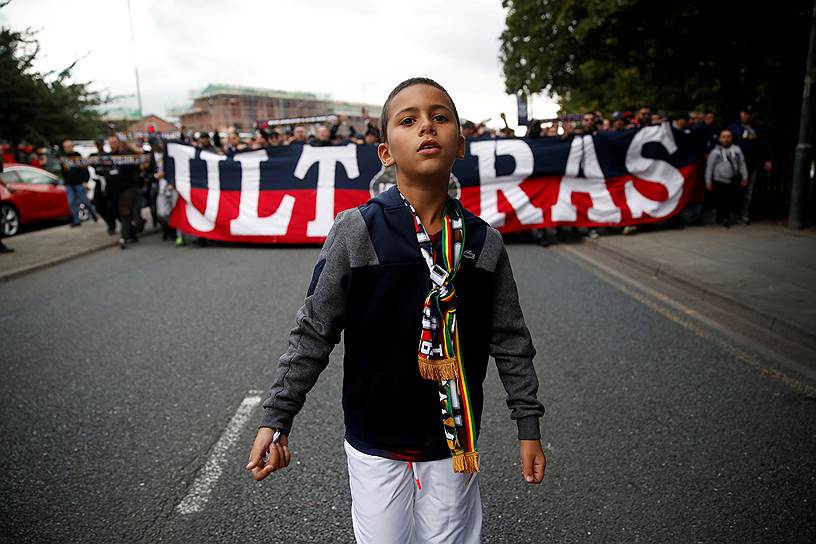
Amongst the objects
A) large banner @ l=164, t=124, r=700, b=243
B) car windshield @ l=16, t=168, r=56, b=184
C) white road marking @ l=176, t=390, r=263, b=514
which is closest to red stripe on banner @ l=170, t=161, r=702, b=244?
large banner @ l=164, t=124, r=700, b=243

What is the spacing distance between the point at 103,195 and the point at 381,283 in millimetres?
12513

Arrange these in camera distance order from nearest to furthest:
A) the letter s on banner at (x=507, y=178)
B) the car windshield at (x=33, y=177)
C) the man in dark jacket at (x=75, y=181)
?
the letter s on banner at (x=507, y=178), the man in dark jacket at (x=75, y=181), the car windshield at (x=33, y=177)

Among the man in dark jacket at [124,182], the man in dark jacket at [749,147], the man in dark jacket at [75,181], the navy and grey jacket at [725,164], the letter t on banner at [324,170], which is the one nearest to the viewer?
the navy and grey jacket at [725,164]

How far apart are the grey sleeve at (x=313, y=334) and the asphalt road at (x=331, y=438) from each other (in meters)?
1.14

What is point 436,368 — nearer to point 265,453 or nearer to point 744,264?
point 265,453

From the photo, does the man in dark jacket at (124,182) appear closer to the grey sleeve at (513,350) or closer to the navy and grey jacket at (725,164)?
the grey sleeve at (513,350)

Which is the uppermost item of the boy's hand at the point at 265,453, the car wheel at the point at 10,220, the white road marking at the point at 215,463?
the boy's hand at the point at 265,453

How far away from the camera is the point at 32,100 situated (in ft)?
53.6

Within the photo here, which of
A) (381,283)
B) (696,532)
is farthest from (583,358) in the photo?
(381,283)

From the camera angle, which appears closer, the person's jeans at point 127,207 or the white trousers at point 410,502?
the white trousers at point 410,502

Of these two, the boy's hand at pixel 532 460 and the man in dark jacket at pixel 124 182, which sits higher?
the man in dark jacket at pixel 124 182

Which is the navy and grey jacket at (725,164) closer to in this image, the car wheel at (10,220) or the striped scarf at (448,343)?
the striped scarf at (448,343)

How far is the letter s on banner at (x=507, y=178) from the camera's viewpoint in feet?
32.6

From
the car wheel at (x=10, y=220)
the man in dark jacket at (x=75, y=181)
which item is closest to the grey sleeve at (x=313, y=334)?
the man in dark jacket at (x=75, y=181)
